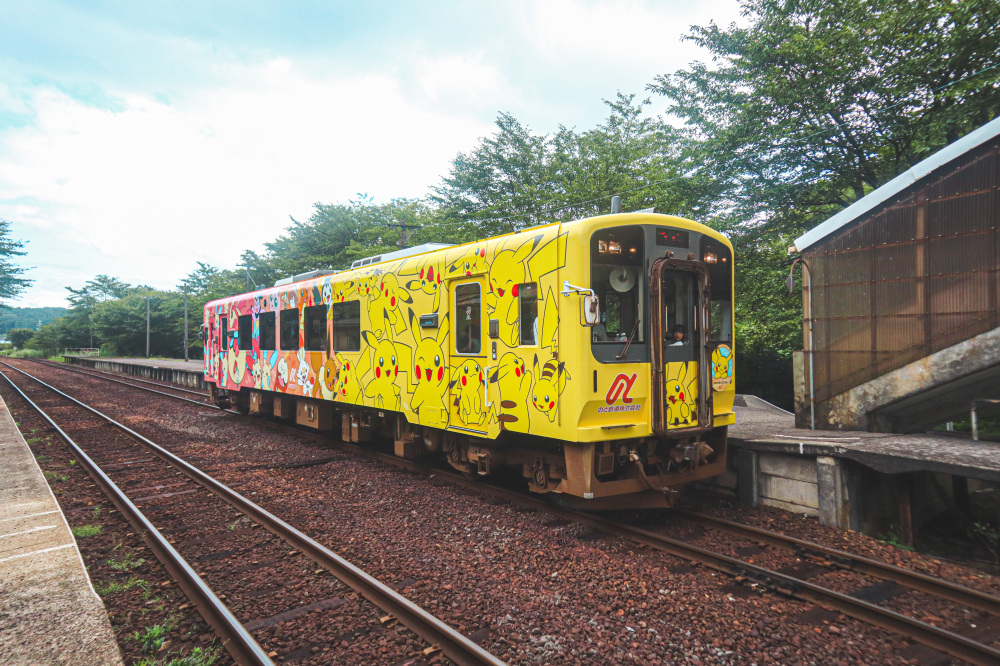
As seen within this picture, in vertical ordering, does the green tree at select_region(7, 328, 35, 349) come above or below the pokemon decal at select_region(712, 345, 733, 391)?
above

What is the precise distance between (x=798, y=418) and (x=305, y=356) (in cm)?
857

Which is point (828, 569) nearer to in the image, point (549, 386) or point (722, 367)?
point (722, 367)

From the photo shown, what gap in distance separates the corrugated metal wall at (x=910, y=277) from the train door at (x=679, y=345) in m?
2.97

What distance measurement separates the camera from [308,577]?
475 cm

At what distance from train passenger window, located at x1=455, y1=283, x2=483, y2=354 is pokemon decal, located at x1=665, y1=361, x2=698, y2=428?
217 cm

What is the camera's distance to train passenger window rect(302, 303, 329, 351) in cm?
1030

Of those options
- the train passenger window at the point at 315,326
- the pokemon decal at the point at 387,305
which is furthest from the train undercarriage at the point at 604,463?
the train passenger window at the point at 315,326

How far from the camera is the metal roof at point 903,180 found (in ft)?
21.8

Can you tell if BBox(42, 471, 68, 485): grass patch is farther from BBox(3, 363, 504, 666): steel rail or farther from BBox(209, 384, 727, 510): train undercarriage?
BBox(209, 384, 727, 510): train undercarriage

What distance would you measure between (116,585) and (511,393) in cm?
388

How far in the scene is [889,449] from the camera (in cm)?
591

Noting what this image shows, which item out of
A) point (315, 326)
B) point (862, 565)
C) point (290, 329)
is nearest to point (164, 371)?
point (290, 329)

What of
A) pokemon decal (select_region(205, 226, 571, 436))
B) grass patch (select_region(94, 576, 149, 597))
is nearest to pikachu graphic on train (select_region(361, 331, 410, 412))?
pokemon decal (select_region(205, 226, 571, 436))

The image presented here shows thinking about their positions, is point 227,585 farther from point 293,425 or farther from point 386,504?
point 293,425
